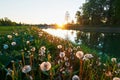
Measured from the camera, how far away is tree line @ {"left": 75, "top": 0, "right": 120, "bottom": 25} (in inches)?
3008

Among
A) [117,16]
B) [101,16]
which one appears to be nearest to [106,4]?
[101,16]

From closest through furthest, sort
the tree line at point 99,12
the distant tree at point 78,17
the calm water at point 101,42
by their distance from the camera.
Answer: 1. the calm water at point 101,42
2. the tree line at point 99,12
3. the distant tree at point 78,17

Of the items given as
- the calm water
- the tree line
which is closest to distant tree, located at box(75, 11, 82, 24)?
the tree line

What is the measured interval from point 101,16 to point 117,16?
32.1 ft

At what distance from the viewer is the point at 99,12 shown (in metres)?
80.7

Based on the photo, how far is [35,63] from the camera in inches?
234

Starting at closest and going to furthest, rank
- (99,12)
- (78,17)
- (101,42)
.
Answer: (101,42)
(99,12)
(78,17)

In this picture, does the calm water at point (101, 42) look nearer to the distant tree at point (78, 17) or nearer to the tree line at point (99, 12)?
the tree line at point (99, 12)

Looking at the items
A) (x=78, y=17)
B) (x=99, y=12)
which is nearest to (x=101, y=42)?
(x=99, y=12)

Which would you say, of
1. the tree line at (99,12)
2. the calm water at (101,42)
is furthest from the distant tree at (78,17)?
the calm water at (101,42)

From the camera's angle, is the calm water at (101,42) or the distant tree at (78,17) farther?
the distant tree at (78,17)

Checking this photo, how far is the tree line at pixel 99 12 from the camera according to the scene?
251ft

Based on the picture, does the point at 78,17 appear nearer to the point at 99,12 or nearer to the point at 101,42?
the point at 99,12

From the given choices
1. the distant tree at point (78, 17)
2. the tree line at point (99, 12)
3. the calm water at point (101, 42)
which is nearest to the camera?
the calm water at point (101, 42)
